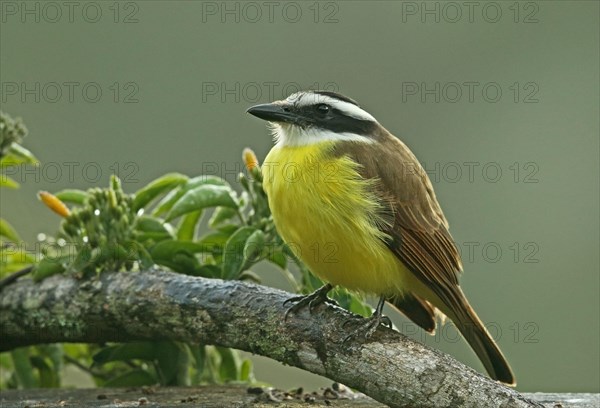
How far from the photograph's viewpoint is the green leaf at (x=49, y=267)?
4852 millimetres

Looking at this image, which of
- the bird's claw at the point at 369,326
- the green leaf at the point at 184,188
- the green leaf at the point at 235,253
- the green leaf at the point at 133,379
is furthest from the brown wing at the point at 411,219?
the green leaf at the point at 133,379

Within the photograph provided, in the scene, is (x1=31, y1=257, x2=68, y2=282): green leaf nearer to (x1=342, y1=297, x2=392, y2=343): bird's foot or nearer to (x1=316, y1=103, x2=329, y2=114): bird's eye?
(x1=316, y1=103, x2=329, y2=114): bird's eye

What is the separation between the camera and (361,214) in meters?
4.38

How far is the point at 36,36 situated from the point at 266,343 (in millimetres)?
6642

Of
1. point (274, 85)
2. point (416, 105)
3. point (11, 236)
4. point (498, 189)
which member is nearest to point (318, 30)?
point (416, 105)

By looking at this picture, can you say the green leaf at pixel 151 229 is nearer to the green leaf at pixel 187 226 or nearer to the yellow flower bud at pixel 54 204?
the green leaf at pixel 187 226

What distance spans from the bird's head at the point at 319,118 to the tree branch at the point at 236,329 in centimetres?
79

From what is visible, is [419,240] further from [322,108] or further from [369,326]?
[322,108]

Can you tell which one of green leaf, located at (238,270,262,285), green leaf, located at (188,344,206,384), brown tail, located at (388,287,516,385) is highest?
green leaf, located at (238,270,262,285)

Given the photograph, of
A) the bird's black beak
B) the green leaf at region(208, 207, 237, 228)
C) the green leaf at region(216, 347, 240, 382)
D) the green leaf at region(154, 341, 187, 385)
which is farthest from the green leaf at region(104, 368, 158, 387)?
the bird's black beak

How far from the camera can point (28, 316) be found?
4820mm

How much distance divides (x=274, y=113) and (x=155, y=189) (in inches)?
29.4

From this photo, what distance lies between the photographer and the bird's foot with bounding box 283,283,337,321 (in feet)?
13.9

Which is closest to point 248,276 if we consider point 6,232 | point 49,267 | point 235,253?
point 235,253
